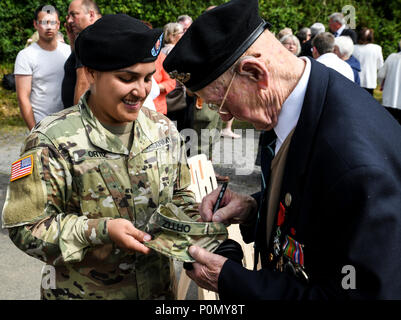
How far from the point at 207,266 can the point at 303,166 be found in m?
0.51

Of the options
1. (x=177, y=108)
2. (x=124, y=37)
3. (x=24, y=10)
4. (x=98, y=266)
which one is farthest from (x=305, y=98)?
(x=24, y=10)

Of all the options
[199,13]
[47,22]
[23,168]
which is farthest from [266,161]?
[199,13]

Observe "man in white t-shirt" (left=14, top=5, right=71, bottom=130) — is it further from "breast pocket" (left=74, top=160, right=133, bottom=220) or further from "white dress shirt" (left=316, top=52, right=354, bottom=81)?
"white dress shirt" (left=316, top=52, right=354, bottom=81)

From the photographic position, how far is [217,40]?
1491 millimetres

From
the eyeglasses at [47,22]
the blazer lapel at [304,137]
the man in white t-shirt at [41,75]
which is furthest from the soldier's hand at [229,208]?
the eyeglasses at [47,22]

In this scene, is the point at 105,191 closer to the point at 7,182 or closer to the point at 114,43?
the point at 114,43

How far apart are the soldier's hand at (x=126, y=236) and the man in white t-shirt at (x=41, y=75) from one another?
115 inches

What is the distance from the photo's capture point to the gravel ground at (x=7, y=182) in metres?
3.59

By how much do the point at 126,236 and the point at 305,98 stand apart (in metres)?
0.82

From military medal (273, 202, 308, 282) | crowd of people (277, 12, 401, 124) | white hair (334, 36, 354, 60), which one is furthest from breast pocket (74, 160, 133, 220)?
white hair (334, 36, 354, 60)

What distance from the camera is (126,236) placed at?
1604mm

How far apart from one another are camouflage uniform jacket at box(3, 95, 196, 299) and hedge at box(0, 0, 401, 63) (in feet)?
30.3

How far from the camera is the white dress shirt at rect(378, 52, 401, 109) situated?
716cm
